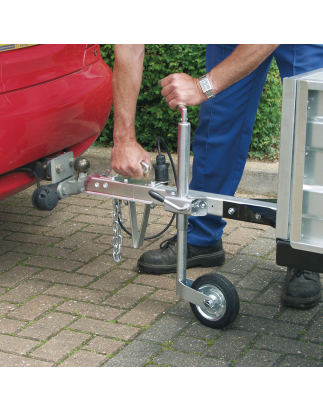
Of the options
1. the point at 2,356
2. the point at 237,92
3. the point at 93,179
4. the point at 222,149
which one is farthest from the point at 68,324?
the point at 237,92

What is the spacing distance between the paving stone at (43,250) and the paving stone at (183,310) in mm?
848

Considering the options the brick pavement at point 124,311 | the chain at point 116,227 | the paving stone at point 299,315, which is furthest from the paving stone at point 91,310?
the paving stone at point 299,315

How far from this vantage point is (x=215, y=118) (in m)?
2.79

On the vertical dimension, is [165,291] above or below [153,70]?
below

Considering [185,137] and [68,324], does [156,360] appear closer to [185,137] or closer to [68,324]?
[68,324]

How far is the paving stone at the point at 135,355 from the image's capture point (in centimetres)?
211

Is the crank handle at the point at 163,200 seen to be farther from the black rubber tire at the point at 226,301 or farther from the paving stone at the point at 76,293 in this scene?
the paving stone at the point at 76,293

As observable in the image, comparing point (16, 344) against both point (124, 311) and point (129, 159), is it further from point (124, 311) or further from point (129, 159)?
point (129, 159)

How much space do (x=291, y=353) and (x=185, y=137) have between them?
96 cm

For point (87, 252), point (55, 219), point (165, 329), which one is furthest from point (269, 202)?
point (55, 219)

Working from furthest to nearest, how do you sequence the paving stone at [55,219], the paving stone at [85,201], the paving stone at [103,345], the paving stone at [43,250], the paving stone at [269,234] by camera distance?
the paving stone at [85,201] < the paving stone at [55,219] < the paving stone at [269,234] < the paving stone at [43,250] < the paving stone at [103,345]

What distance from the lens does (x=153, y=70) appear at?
4.46 m

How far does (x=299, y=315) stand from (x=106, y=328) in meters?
0.87

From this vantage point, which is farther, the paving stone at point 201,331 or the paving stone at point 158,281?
the paving stone at point 158,281
